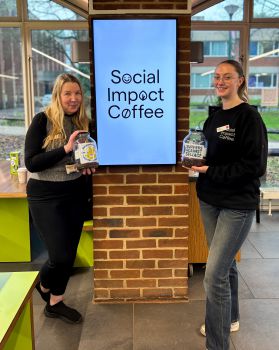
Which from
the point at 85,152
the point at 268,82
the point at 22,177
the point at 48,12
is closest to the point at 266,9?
the point at 268,82

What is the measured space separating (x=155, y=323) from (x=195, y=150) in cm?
124

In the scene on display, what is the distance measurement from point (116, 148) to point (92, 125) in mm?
221

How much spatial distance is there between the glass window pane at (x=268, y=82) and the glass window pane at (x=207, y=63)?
0.97 feet

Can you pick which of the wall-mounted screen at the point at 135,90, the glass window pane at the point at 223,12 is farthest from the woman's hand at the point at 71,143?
the glass window pane at the point at 223,12

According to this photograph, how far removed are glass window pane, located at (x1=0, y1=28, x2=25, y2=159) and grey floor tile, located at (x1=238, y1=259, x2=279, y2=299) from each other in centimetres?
358

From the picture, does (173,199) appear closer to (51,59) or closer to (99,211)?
(99,211)

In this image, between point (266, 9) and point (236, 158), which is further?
point (266, 9)

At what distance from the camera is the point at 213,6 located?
17.4 feet

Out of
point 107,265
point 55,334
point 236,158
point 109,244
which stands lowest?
point 55,334

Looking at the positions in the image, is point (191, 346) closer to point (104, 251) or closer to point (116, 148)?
point (104, 251)

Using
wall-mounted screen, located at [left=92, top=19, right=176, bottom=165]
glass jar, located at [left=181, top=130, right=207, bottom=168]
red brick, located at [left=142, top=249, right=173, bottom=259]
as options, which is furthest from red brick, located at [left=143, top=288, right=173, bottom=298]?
glass jar, located at [left=181, top=130, right=207, bottom=168]

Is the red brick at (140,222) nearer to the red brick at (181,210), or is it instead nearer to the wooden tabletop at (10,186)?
the red brick at (181,210)

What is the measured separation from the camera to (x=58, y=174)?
2469 millimetres

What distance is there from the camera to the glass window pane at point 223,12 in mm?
5297
